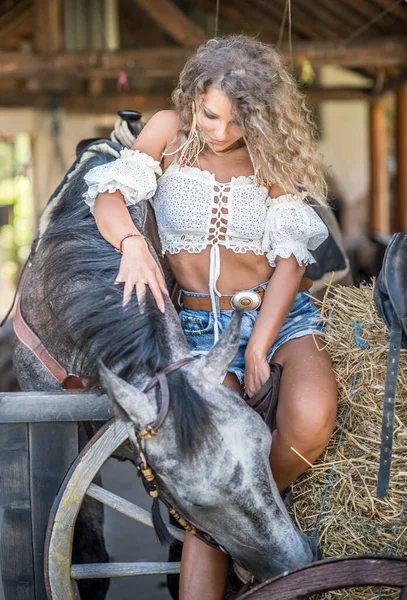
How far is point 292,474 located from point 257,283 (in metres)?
0.58

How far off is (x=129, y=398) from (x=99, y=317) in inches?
12.6

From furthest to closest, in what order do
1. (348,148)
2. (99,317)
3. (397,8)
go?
1. (348,148)
2. (397,8)
3. (99,317)

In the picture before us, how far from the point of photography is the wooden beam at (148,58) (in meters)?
5.91

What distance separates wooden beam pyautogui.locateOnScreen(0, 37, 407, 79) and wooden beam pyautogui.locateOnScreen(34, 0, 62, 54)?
14 cm

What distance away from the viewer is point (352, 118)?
1104 centimetres

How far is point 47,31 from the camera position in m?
6.20

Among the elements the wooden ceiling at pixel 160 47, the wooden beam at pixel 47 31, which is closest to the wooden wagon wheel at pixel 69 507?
the wooden ceiling at pixel 160 47

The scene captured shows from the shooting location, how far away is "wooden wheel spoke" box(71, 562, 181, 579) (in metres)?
1.97

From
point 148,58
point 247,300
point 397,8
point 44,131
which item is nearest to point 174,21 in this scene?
point 148,58

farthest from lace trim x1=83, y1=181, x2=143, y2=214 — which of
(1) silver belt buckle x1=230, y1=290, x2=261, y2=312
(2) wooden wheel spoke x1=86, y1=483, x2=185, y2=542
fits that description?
(2) wooden wheel spoke x1=86, y1=483, x2=185, y2=542

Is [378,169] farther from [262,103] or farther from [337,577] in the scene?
[337,577]

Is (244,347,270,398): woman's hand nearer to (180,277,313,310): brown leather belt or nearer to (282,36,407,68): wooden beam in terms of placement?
(180,277,313,310): brown leather belt

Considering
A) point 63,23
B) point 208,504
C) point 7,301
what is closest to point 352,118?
point 63,23

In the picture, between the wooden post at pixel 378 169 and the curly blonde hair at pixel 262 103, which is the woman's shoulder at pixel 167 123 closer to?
the curly blonde hair at pixel 262 103
